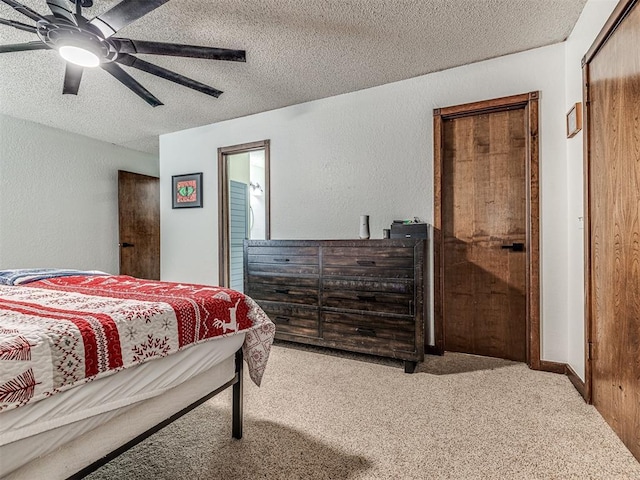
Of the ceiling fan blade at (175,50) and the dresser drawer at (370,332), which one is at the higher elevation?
the ceiling fan blade at (175,50)

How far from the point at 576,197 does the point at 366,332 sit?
1728 millimetres

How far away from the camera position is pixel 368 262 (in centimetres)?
268

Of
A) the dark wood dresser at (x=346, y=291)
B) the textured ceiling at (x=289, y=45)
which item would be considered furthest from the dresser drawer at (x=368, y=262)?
the textured ceiling at (x=289, y=45)

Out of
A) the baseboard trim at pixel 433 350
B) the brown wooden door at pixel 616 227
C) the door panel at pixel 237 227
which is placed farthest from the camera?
the door panel at pixel 237 227

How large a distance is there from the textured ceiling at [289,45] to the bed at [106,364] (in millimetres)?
1777

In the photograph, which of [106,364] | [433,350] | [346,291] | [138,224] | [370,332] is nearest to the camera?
[106,364]

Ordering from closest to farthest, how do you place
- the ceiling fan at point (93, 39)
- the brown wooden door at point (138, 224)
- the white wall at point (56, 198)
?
the ceiling fan at point (93, 39) < the white wall at point (56, 198) < the brown wooden door at point (138, 224)

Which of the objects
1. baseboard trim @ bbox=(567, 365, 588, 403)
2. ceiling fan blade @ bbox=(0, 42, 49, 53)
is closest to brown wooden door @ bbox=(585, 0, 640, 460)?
baseboard trim @ bbox=(567, 365, 588, 403)

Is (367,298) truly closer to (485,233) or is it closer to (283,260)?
(283,260)

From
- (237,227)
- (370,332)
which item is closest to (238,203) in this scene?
(237,227)

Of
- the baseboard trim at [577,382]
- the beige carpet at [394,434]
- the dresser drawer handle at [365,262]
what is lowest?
the beige carpet at [394,434]

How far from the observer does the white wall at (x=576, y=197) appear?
2.16 m

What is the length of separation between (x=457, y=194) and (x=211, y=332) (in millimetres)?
2347

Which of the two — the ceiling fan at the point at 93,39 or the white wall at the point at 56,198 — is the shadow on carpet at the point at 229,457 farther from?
the white wall at the point at 56,198
